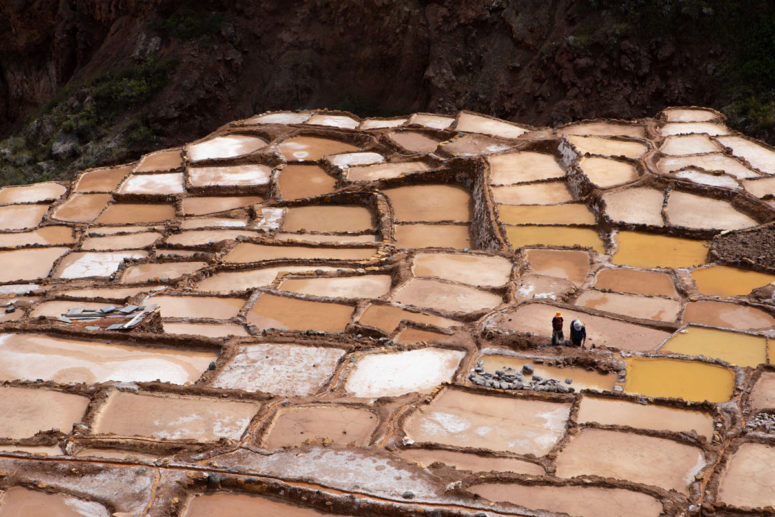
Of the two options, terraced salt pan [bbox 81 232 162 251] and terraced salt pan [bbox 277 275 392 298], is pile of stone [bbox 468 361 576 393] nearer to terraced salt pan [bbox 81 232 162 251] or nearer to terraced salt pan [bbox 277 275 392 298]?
terraced salt pan [bbox 277 275 392 298]

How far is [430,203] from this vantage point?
12.1m

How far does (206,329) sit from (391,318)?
182cm

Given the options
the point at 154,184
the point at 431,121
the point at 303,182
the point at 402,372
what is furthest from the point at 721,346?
the point at 154,184

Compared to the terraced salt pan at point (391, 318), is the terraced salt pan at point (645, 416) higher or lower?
higher

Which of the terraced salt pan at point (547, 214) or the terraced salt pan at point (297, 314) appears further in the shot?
the terraced salt pan at point (547, 214)

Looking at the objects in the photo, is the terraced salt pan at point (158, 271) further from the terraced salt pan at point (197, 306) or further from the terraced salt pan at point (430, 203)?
the terraced salt pan at point (430, 203)

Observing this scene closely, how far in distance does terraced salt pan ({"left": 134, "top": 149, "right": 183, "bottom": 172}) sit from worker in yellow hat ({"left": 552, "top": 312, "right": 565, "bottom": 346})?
348 inches

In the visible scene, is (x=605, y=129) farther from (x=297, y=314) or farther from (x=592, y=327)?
(x=297, y=314)

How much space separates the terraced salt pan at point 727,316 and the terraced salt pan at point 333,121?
8871 mm

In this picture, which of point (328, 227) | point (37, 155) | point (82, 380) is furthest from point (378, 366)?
point (37, 155)

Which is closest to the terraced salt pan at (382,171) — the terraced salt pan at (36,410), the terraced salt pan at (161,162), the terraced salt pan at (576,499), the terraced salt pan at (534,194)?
the terraced salt pan at (534,194)

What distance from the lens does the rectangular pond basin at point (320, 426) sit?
211 inches

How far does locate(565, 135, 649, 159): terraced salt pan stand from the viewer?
12.3 m

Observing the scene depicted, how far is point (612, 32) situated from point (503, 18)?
2.99 meters
